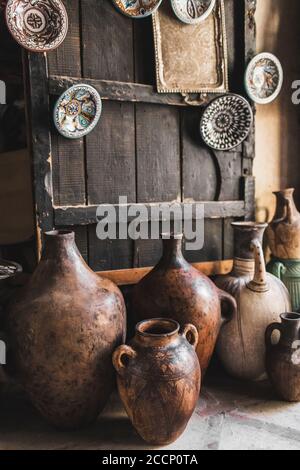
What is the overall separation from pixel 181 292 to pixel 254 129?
1.12 m

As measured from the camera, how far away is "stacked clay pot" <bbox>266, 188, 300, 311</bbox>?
2.44 metres

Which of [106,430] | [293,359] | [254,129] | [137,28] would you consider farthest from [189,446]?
Answer: [137,28]

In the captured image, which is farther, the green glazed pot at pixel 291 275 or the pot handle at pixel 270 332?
the green glazed pot at pixel 291 275

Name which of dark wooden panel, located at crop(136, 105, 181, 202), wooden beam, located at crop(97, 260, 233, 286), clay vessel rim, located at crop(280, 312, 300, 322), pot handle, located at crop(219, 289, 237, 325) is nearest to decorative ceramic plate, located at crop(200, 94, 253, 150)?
dark wooden panel, located at crop(136, 105, 181, 202)

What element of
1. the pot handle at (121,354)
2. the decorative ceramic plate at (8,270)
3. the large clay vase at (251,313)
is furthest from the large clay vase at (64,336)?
the large clay vase at (251,313)

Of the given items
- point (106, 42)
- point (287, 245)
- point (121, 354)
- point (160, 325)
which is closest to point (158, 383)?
point (121, 354)

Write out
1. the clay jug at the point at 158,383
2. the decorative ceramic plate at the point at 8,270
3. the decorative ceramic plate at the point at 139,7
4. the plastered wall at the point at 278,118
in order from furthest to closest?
the plastered wall at the point at 278,118 < the decorative ceramic plate at the point at 139,7 < the decorative ceramic plate at the point at 8,270 < the clay jug at the point at 158,383

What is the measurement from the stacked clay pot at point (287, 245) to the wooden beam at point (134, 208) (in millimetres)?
211

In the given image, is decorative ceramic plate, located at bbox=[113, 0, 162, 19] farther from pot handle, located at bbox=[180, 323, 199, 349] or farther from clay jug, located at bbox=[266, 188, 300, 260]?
pot handle, located at bbox=[180, 323, 199, 349]

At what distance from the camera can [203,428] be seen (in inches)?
68.8

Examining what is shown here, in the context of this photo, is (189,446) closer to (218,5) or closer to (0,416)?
(0,416)

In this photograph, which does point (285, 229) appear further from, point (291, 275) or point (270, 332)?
point (270, 332)

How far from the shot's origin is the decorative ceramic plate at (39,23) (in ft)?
6.25

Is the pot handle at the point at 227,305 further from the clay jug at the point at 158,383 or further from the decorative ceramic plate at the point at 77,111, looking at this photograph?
the decorative ceramic plate at the point at 77,111
